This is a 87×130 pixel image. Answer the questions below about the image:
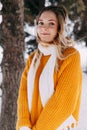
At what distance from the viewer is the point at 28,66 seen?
1.91 meters

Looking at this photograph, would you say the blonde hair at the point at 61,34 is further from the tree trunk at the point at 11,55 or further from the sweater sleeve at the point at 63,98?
the tree trunk at the point at 11,55

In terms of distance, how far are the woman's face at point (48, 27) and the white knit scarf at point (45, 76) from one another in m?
0.05

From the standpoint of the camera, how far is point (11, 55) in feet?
11.8

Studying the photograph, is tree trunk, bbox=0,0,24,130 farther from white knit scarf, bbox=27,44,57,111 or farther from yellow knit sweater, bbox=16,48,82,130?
yellow knit sweater, bbox=16,48,82,130

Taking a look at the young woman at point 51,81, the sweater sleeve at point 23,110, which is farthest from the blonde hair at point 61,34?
the sweater sleeve at point 23,110

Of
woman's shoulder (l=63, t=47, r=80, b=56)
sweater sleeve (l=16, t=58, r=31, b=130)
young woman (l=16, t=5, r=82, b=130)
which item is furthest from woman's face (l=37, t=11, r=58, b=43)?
sweater sleeve (l=16, t=58, r=31, b=130)

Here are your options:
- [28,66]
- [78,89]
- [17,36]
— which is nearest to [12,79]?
[17,36]

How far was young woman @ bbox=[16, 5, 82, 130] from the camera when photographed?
5.51ft

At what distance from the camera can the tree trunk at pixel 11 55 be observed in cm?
351

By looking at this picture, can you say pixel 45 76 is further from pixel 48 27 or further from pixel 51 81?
pixel 48 27

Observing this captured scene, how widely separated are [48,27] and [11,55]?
1816 millimetres

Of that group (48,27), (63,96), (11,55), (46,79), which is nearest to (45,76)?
(46,79)

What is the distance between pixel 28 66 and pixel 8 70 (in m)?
Result: 1.74

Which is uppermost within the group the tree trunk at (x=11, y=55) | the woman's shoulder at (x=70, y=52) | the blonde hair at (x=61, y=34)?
the blonde hair at (x=61, y=34)
